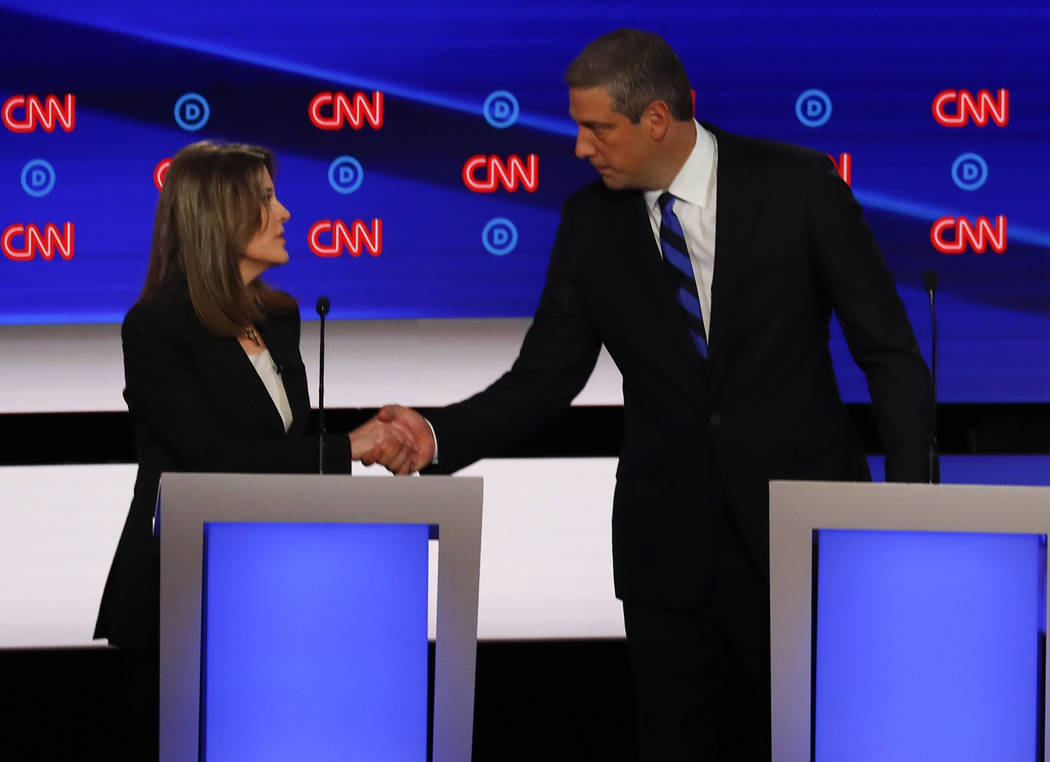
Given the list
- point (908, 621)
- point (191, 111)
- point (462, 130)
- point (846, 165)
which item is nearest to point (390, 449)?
point (908, 621)

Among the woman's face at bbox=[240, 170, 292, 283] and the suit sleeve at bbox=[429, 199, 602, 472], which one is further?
the woman's face at bbox=[240, 170, 292, 283]

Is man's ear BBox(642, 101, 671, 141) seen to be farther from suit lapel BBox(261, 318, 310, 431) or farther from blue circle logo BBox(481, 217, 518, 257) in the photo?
blue circle logo BBox(481, 217, 518, 257)

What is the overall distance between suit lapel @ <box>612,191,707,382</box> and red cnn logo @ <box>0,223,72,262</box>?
1.70 meters

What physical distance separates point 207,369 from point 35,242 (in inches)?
50.6

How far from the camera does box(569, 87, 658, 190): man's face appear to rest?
2023 mm

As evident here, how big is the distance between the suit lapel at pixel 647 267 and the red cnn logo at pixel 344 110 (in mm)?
1277

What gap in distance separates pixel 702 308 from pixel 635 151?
282mm

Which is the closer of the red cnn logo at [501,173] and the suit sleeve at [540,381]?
the suit sleeve at [540,381]

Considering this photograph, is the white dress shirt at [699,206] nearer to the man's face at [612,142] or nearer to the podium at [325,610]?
the man's face at [612,142]

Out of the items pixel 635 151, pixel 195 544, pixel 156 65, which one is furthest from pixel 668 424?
pixel 156 65

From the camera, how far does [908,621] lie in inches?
58.8

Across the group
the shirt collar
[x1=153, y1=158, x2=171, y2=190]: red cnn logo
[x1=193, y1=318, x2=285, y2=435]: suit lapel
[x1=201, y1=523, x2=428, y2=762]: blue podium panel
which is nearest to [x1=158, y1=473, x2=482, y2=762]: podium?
[x1=201, y1=523, x2=428, y2=762]: blue podium panel

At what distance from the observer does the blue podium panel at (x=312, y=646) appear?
1514mm

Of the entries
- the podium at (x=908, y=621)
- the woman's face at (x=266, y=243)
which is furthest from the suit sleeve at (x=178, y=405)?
the podium at (x=908, y=621)
